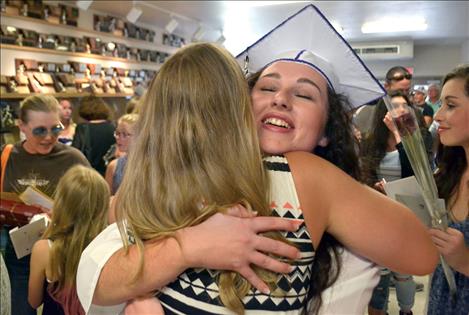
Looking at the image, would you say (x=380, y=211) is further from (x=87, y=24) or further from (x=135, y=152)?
(x=87, y=24)

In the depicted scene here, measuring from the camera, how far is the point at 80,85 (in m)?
5.18

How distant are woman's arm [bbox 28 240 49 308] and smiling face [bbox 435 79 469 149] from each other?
1.54 metres

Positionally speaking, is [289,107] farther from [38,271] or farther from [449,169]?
[38,271]

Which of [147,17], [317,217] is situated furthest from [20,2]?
[317,217]

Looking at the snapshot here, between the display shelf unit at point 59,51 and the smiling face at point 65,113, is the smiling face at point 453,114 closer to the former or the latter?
the smiling face at point 65,113

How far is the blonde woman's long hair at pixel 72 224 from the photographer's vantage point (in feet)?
5.59

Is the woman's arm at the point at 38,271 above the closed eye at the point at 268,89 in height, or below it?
below

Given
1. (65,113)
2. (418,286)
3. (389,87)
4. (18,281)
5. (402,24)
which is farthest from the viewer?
(402,24)

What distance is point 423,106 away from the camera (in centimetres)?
117

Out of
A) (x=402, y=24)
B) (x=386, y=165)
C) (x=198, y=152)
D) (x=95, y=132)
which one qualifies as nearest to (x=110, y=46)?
(x=95, y=132)

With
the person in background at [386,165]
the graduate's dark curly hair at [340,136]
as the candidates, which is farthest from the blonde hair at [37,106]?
the person in background at [386,165]

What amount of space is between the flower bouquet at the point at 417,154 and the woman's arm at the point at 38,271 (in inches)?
57.7

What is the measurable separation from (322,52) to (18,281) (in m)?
1.82

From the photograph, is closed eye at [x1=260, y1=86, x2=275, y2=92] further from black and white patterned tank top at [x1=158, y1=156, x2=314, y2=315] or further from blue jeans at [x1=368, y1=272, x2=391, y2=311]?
blue jeans at [x1=368, y1=272, x2=391, y2=311]
